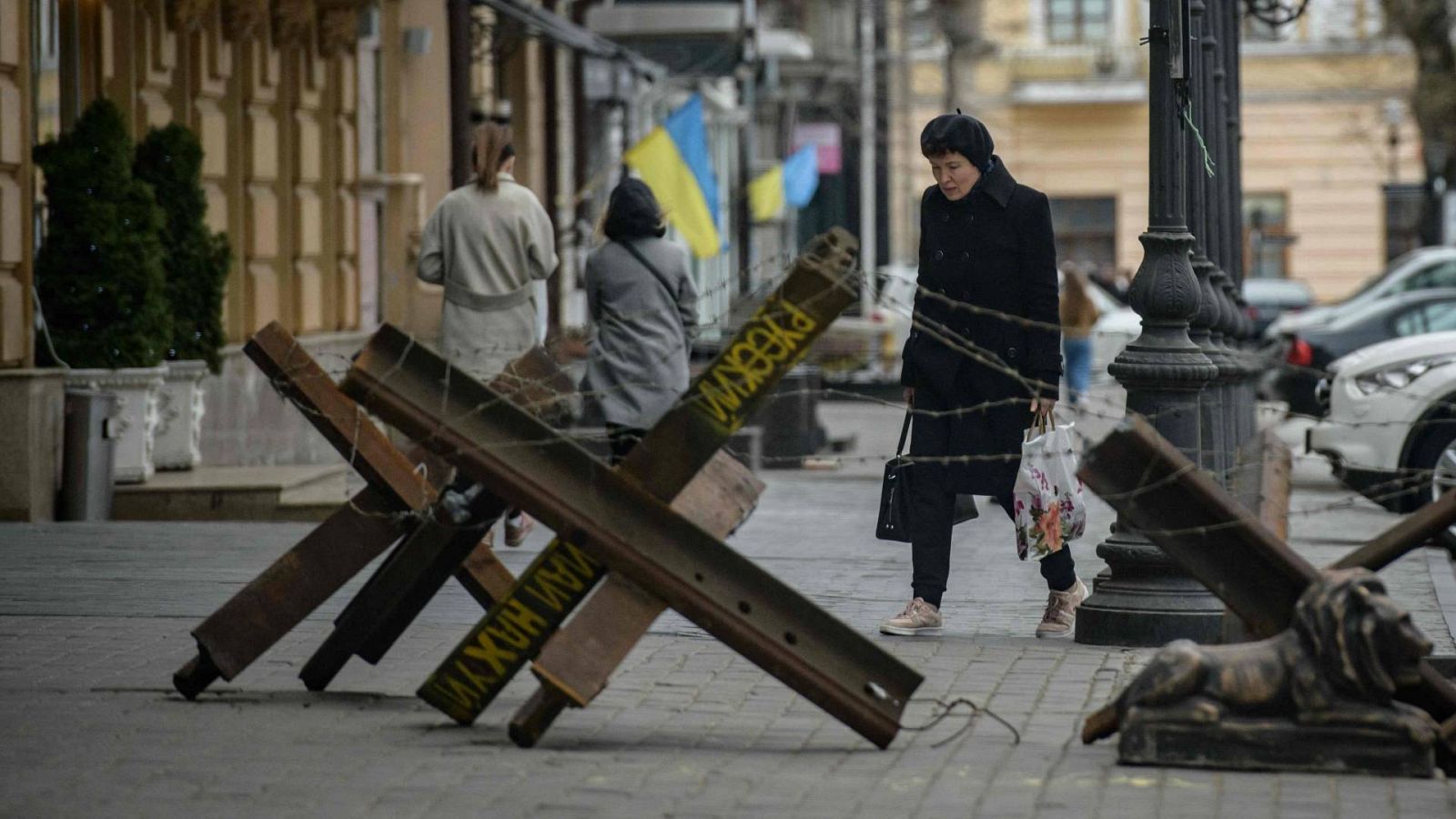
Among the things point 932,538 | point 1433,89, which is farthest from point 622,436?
point 1433,89

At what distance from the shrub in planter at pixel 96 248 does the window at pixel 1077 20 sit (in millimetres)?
44249

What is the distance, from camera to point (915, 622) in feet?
27.6

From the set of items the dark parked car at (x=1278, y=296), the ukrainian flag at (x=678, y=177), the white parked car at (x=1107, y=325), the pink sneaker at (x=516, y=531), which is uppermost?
the ukrainian flag at (x=678, y=177)

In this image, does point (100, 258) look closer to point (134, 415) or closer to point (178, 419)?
point (134, 415)

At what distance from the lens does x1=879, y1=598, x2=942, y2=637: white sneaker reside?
839cm

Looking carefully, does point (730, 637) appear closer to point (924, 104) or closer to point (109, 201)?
point (109, 201)

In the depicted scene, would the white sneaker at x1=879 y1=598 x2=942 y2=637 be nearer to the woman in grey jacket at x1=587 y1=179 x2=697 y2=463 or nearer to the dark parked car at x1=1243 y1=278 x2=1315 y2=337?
the woman in grey jacket at x1=587 y1=179 x2=697 y2=463

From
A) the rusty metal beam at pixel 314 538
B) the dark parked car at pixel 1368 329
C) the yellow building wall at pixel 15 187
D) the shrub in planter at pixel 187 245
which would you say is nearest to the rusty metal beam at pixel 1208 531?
the rusty metal beam at pixel 314 538

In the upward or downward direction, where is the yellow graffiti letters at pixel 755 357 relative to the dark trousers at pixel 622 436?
upward

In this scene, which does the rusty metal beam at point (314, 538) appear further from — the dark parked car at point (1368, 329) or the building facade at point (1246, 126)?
the building facade at point (1246, 126)

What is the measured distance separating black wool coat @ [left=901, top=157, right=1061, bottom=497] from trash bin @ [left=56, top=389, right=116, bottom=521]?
531 centimetres

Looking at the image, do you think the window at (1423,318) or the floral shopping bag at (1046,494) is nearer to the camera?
the floral shopping bag at (1046,494)

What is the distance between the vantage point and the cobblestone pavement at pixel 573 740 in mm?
5566

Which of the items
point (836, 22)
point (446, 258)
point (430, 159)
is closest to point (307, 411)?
point (446, 258)
